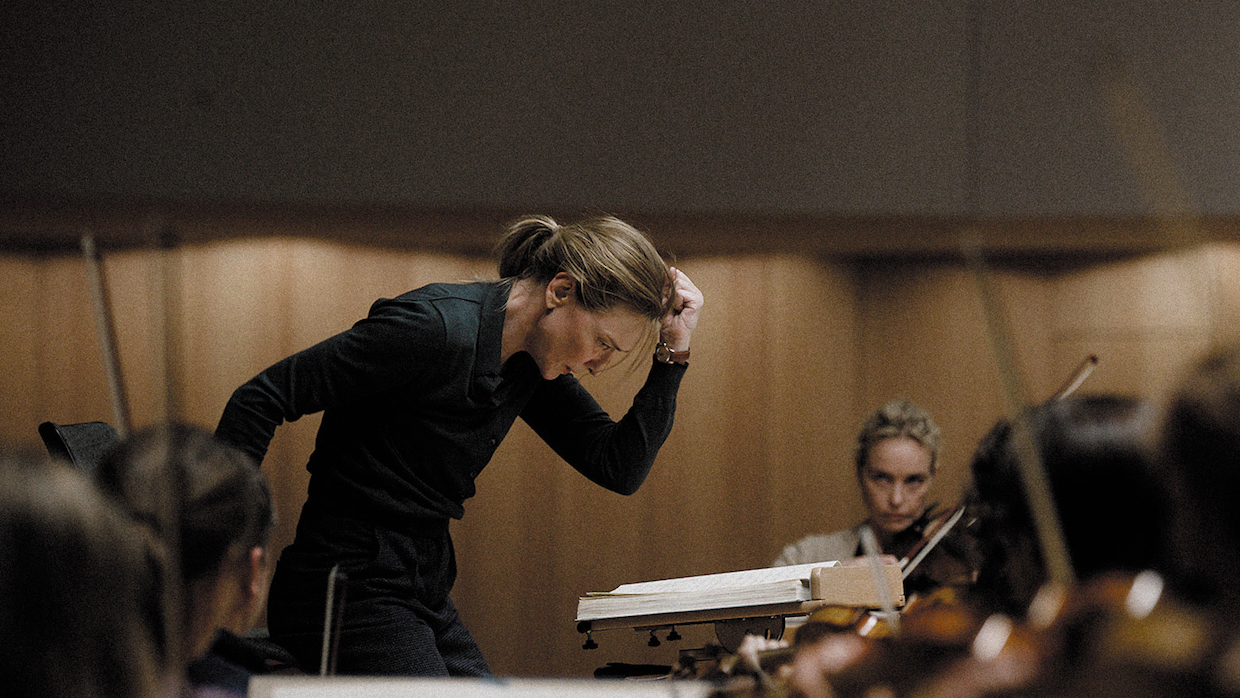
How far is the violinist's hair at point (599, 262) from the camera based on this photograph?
142 centimetres

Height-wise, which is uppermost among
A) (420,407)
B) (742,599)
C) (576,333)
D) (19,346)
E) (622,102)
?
(622,102)

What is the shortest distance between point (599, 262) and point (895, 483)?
1126 millimetres

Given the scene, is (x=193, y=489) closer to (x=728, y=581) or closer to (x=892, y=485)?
(x=728, y=581)

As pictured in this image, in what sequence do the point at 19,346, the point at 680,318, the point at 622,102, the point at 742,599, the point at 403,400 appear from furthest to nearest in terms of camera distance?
the point at 19,346
the point at 622,102
the point at 680,318
the point at 403,400
the point at 742,599

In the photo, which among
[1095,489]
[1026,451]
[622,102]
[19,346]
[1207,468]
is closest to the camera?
[1207,468]

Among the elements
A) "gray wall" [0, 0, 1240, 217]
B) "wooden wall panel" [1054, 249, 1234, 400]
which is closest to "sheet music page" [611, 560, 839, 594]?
"gray wall" [0, 0, 1240, 217]

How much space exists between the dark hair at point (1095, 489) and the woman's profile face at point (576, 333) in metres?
0.70

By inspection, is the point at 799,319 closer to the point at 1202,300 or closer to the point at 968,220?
the point at 968,220

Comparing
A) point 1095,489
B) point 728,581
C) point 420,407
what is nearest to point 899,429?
point 728,581

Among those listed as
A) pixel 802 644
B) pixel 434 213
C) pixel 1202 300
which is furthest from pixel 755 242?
pixel 802 644

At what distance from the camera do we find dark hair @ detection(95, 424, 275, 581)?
0.77 meters

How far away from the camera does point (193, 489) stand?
2.66 ft

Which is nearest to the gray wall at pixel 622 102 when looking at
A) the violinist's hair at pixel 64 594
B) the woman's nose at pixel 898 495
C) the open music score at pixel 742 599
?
A: the woman's nose at pixel 898 495

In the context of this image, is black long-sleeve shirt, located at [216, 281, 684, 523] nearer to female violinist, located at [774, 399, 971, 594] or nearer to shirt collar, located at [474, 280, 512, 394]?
shirt collar, located at [474, 280, 512, 394]
